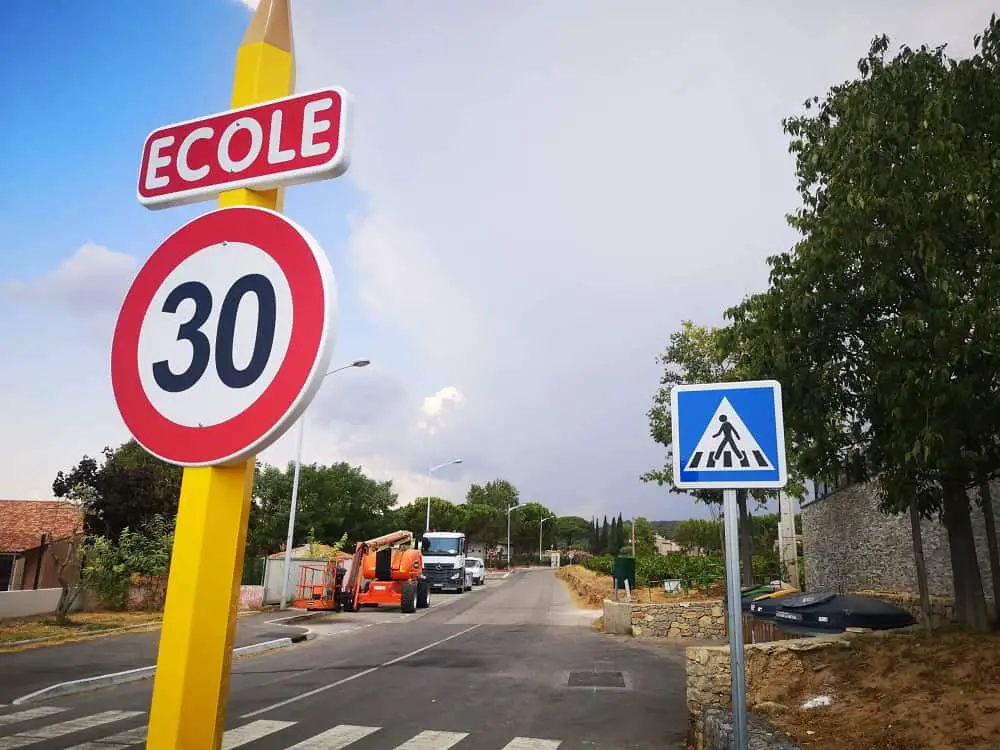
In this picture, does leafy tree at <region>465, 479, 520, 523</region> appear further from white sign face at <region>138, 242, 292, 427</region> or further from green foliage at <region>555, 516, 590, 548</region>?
white sign face at <region>138, 242, 292, 427</region>

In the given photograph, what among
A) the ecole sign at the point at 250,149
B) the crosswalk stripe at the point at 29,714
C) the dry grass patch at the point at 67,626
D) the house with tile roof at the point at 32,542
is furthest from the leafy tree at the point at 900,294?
the house with tile roof at the point at 32,542

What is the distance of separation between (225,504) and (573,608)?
31809 millimetres

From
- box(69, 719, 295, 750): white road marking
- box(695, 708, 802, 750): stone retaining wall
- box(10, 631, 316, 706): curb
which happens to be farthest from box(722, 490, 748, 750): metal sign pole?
box(10, 631, 316, 706): curb

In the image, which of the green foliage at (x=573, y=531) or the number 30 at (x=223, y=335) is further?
the green foliage at (x=573, y=531)

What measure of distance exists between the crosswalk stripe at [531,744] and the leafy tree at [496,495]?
94.9 m

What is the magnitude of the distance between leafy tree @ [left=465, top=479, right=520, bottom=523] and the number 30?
10237cm

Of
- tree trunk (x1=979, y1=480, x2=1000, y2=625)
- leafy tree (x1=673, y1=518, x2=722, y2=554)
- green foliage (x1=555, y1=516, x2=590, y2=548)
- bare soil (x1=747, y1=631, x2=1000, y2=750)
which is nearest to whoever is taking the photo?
bare soil (x1=747, y1=631, x2=1000, y2=750)

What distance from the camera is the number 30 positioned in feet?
5.41

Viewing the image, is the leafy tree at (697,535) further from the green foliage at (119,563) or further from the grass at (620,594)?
the green foliage at (119,563)

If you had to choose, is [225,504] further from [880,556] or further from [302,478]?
[302,478]

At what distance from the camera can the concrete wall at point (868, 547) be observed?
16.5 metres

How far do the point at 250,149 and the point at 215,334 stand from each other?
0.67 m

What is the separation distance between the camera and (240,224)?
5.84 feet

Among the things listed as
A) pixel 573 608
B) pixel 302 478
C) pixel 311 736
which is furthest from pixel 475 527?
pixel 311 736
